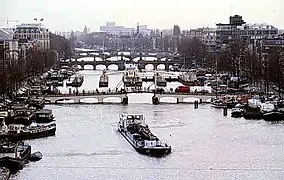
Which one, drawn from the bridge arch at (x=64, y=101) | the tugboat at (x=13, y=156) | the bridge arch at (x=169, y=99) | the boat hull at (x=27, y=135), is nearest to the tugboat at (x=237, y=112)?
the bridge arch at (x=169, y=99)

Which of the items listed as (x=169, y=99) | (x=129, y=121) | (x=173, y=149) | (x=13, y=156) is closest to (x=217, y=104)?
(x=169, y=99)

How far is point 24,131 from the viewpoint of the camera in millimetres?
17062

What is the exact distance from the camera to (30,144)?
16.2m

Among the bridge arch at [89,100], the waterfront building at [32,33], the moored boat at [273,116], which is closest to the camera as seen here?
the moored boat at [273,116]

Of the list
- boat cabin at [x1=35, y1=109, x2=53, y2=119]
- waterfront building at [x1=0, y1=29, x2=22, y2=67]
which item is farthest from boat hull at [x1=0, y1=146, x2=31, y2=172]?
waterfront building at [x1=0, y1=29, x2=22, y2=67]

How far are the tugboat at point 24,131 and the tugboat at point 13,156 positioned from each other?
203cm

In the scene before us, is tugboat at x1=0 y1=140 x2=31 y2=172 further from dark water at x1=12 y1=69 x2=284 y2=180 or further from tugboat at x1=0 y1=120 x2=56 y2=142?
tugboat at x1=0 y1=120 x2=56 y2=142

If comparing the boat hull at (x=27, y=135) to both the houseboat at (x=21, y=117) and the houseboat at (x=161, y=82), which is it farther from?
the houseboat at (x=161, y=82)

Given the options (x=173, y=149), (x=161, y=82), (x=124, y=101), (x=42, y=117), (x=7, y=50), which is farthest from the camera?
(x=161, y=82)

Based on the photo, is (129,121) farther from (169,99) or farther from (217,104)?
(169,99)

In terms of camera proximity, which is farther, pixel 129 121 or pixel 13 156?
pixel 129 121

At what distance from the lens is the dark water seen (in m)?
13.6

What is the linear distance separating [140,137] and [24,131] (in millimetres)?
2482

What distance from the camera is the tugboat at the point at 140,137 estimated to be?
50.6ft
